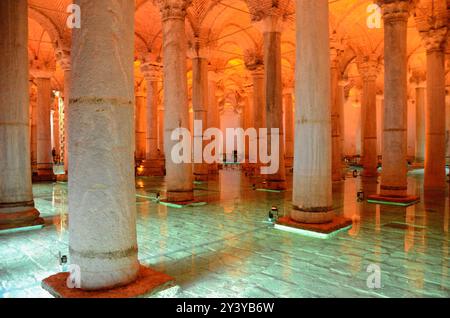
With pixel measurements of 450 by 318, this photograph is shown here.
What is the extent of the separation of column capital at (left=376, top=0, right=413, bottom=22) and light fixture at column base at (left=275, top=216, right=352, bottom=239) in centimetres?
645

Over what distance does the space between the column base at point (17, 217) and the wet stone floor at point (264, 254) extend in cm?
29

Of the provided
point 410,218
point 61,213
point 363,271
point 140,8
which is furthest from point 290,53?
point 363,271

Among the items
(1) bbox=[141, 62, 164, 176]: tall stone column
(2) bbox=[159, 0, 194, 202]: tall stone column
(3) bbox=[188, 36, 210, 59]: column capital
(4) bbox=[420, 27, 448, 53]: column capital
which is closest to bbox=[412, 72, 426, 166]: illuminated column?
(4) bbox=[420, 27, 448, 53]: column capital

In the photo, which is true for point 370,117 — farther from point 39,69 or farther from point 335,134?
point 39,69

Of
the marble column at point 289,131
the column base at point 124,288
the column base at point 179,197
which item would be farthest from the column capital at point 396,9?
the marble column at point 289,131

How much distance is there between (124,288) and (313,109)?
4570mm

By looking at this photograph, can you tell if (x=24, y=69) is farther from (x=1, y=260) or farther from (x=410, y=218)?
(x=410, y=218)

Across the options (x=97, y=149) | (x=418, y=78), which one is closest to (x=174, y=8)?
(x=97, y=149)

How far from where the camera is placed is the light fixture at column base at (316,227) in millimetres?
6160

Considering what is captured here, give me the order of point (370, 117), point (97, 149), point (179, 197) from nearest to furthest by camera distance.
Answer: point (97, 149)
point (179, 197)
point (370, 117)

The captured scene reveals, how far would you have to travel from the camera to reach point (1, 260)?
4.90 metres

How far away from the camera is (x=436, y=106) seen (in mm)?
12336

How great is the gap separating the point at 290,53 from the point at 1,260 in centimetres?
1948

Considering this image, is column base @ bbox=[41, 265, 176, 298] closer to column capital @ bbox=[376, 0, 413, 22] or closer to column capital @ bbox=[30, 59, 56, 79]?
column capital @ bbox=[376, 0, 413, 22]
